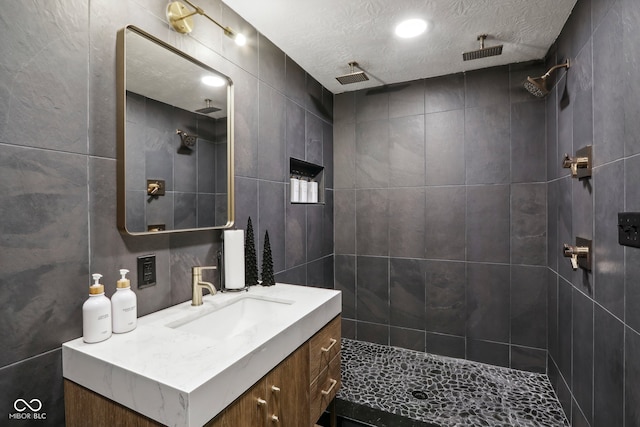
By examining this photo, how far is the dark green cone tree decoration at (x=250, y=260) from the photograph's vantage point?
64.9 inches

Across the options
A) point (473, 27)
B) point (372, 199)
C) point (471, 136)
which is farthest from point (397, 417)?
point (473, 27)

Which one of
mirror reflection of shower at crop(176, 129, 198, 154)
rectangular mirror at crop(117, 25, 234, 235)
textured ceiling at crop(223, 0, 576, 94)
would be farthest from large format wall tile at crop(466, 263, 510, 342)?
mirror reflection of shower at crop(176, 129, 198, 154)

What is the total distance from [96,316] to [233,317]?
56cm

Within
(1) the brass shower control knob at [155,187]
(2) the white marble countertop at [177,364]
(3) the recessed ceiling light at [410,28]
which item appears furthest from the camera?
(3) the recessed ceiling light at [410,28]

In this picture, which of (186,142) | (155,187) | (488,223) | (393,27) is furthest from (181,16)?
(488,223)

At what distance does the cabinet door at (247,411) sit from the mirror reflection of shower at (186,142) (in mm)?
989

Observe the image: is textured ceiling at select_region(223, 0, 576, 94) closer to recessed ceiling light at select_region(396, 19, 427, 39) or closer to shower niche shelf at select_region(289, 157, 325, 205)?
recessed ceiling light at select_region(396, 19, 427, 39)

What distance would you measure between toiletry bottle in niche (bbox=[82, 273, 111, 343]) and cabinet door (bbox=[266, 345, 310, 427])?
0.52 metres

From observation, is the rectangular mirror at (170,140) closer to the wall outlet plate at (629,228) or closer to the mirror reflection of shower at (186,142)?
the mirror reflection of shower at (186,142)

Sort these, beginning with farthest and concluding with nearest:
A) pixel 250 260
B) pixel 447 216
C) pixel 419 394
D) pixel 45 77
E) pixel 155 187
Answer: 1. pixel 447 216
2. pixel 419 394
3. pixel 250 260
4. pixel 155 187
5. pixel 45 77

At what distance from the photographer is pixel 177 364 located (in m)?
0.80

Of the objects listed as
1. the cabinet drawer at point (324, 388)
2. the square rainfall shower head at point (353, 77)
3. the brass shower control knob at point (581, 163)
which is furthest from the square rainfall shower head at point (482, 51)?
the cabinet drawer at point (324, 388)

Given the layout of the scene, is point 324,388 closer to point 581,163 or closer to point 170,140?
point 170,140

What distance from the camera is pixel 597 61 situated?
1.34 metres
